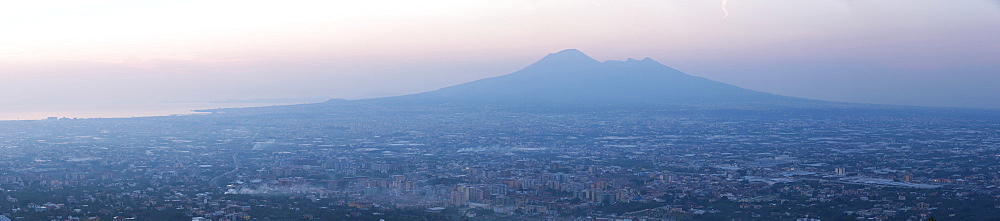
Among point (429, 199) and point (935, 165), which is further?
point (935, 165)

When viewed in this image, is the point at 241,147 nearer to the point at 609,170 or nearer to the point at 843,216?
the point at 609,170

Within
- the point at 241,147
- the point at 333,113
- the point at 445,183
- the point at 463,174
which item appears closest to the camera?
the point at 445,183

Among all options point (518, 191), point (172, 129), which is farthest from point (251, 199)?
point (172, 129)

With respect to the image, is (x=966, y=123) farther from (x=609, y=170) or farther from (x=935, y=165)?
(x=609, y=170)

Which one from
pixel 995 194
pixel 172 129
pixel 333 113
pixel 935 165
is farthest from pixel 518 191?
pixel 333 113

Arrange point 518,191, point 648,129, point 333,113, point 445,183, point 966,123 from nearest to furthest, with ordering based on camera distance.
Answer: point 518,191 < point 445,183 < point 648,129 < point 966,123 < point 333,113

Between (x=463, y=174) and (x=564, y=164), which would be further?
(x=564, y=164)
